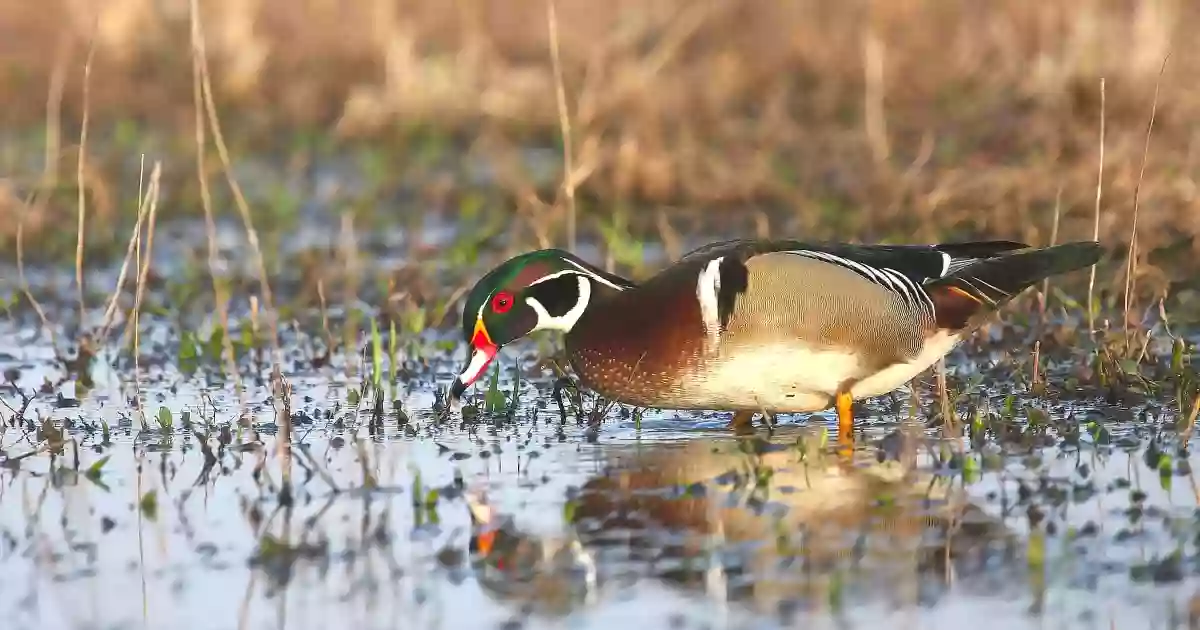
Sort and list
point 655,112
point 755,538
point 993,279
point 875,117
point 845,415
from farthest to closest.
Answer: point 655,112 → point 875,117 → point 993,279 → point 845,415 → point 755,538

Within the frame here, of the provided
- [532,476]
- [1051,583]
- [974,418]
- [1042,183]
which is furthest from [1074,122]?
[1051,583]

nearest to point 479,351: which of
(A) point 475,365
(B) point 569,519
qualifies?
(A) point 475,365

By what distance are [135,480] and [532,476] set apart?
115 cm

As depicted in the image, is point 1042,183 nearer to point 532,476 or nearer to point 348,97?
point 532,476

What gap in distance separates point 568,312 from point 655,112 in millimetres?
6686

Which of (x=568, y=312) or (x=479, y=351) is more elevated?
(x=568, y=312)

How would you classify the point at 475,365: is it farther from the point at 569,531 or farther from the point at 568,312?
the point at 569,531

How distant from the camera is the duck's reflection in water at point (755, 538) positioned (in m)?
4.81

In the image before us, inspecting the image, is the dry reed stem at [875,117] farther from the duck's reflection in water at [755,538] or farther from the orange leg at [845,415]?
the duck's reflection in water at [755,538]

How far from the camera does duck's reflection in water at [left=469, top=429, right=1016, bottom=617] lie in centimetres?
481

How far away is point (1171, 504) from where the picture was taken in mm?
5602

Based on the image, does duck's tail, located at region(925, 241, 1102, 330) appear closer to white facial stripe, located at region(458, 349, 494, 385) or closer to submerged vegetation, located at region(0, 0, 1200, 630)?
submerged vegetation, located at region(0, 0, 1200, 630)

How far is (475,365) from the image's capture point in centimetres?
708

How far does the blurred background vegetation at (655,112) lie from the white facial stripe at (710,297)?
2.36 meters
